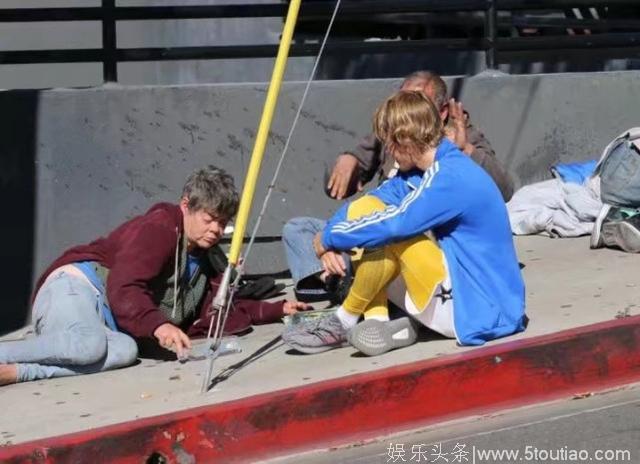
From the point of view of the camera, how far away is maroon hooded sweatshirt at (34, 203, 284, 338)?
17.9 feet

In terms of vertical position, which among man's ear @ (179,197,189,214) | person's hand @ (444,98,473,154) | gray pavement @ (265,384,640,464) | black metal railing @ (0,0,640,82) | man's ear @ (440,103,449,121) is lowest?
gray pavement @ (265,384,640,464)

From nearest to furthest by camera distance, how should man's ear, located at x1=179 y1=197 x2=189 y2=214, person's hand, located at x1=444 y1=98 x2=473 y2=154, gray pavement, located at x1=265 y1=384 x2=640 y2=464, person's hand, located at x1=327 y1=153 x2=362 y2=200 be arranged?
gray pavement, located at x1=265 y1=384 x2=640 y2=464, man's ear, located at x1=179 y1=197 x2=189 y2=214, person's hand, located at x1=444 y1=98 x2=473 y2=154, person's hand, located at x1=327 y1=153 x2=362 y2=200

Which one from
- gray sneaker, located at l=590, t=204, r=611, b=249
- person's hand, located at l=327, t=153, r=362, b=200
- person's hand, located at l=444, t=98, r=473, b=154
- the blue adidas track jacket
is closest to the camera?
the blue adidas track jacket

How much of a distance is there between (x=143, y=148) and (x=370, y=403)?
2745 mm

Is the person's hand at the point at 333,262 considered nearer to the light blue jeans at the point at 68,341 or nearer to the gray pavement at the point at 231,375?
the gray pavement at the point at 231,375

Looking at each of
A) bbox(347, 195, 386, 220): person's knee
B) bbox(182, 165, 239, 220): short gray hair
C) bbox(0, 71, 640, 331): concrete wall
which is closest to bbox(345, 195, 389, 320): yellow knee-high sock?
bbox(347, 195, 386, 220): person's knee

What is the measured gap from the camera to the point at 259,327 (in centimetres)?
629

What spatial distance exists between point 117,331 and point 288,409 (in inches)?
46.5

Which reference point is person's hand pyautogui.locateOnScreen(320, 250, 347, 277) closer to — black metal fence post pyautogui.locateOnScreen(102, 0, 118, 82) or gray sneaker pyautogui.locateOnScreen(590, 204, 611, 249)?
gray sneaker pyautogui.locateOnScreen(590, 204, 611, 249)

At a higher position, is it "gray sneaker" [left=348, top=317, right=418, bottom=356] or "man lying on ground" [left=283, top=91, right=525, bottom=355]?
"man lying on ground" [left=283, top=91, right=525, bottom=355]

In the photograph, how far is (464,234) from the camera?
207 inches

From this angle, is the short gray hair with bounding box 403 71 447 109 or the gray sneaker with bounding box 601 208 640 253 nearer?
the short gray hair with bounding box 403 71 447 109

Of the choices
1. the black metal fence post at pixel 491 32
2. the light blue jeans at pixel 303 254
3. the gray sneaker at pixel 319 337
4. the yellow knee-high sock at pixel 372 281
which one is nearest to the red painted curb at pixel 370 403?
the yellow knee-high sock at pixel 372 281

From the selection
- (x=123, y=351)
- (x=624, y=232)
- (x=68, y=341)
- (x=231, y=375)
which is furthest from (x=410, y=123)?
(x=624, y=232)
